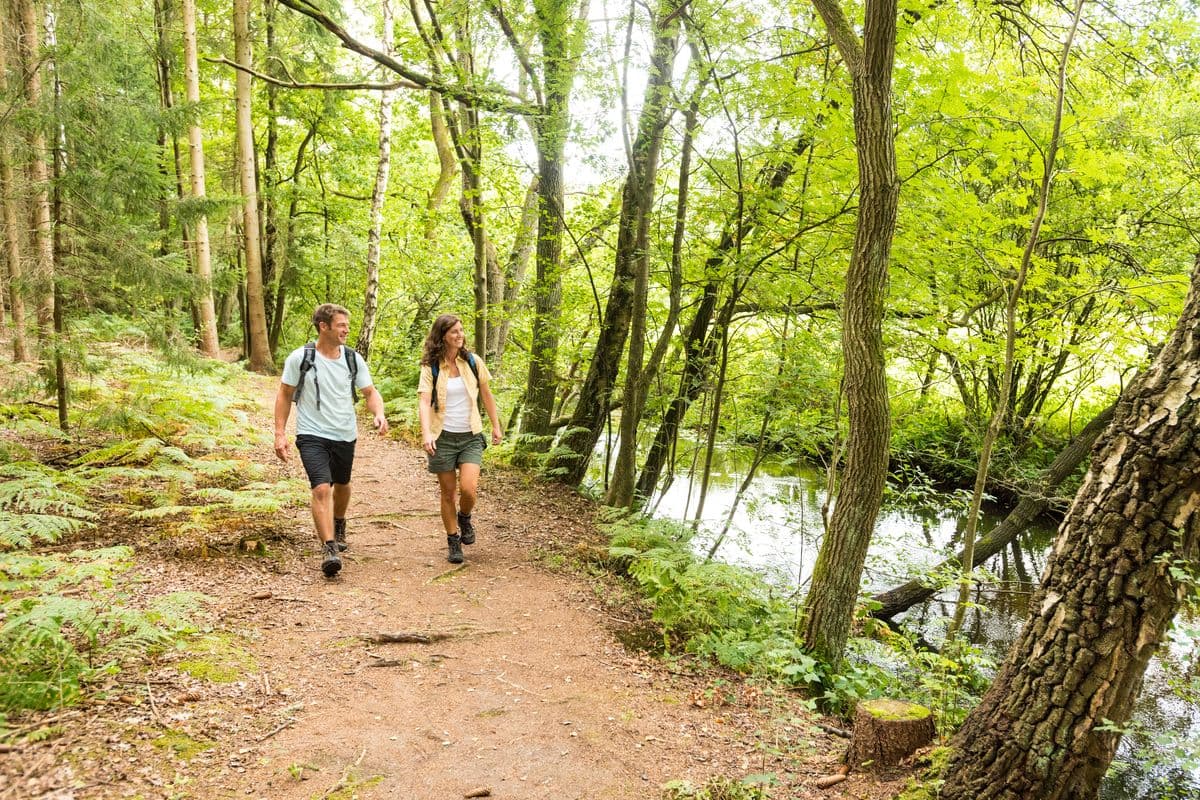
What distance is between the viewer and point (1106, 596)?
8.85 ft

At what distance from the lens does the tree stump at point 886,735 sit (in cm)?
361

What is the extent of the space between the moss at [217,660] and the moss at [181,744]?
527 millimetres

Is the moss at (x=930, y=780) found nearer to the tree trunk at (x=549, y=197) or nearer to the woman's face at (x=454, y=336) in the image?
the woman's face at (x=454, y=336)

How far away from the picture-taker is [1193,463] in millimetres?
2529

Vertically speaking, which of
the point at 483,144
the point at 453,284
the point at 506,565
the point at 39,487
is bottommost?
the point at 506,565

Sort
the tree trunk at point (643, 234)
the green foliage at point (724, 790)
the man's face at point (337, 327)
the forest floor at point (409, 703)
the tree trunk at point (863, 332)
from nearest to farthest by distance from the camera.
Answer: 1. the forest floor at point (409, 703)
2. the green foliage at point (724, 790)
3. the tree trunk at point (863, 332)
4. the man's face at point (337, 327)
5. the tree trunk at point (643, 234)

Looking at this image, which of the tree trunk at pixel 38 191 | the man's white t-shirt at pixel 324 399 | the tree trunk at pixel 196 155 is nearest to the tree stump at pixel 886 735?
the man's white t-shirt at pixel 324 399

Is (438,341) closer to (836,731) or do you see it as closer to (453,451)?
(453,451)

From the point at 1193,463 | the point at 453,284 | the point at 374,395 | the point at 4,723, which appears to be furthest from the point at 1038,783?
the point at 453,284

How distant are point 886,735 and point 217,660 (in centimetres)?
384

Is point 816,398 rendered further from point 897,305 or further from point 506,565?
point 506,565

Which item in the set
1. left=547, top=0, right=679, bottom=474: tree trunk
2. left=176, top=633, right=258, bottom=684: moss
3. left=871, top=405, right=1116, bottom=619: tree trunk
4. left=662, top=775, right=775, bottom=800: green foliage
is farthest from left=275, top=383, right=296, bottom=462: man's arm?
left=871, top=405, right=1116, bottom=619: tree trunk

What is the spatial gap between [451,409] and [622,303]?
4.01 m

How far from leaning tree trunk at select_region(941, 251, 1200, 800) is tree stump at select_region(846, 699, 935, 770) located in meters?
0.62
